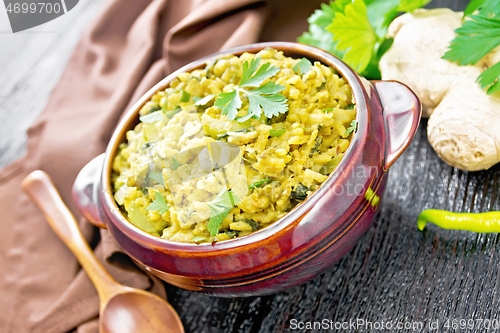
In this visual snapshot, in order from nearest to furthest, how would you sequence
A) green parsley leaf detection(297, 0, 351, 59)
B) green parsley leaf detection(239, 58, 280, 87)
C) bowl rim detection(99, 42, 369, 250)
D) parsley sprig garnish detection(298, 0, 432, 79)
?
1. bowl rim detection(99, 42, 369, 250)
2. green parsley leaf detection(239, 58, 280, 87)
3. parsley sprig garnish detection(298, 0, 432, 79)
4. green parsley leaf detection(297, 0, 351, 59)

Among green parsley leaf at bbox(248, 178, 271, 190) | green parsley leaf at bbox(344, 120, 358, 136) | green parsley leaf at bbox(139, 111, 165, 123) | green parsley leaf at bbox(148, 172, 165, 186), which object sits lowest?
green parsley leaf at bbox(148, 172, 165, 186)

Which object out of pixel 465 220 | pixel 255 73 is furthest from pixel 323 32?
pixel 465 220

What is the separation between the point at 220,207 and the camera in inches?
52.1

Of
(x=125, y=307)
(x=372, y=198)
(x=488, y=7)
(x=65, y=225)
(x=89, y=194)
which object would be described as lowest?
(x=125, y=307)

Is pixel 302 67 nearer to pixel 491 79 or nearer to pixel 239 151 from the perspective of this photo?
pixel 239 151

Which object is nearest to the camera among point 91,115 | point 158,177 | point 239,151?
point 239,151

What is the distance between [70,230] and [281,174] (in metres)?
1.14

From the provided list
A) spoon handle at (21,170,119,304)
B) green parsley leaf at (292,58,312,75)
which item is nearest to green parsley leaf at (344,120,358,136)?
green parsley leaf at (292,58,312,75)

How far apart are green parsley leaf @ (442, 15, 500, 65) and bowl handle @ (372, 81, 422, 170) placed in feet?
1.40

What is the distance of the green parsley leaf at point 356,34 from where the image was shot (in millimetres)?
1844

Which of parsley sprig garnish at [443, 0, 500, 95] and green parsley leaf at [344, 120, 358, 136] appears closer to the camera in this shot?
green parsley leaf at [344, 120, 358, 136]

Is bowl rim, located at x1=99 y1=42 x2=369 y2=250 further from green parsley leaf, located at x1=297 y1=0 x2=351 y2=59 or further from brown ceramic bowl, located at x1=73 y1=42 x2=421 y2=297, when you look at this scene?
green parsley leaf, located at x1=297 y1=0 x2=351 y2=59

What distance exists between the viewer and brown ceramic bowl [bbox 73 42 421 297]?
125cm

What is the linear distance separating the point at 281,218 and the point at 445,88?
1.10m
